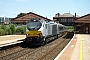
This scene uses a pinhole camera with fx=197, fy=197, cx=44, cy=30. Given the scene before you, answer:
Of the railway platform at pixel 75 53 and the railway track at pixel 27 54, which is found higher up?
the railway platform at pixel 75 53

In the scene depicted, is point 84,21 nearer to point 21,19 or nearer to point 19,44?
point 21,19

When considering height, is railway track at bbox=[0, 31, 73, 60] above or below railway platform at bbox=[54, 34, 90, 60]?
below

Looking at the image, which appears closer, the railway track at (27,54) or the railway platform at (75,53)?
the railway platform at (75,53)

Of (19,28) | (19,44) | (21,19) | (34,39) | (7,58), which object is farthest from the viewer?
(21,19)

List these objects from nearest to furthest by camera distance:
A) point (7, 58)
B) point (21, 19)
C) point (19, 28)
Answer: point (7, 58), point (19, 28), point (21, 19)

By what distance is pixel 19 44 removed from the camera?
2266 cm

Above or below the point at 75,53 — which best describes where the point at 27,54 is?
below

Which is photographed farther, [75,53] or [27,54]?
[27,54]

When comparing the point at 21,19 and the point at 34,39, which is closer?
the point at 34,39

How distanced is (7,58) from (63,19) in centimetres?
11368

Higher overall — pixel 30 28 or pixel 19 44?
pixel 30 28

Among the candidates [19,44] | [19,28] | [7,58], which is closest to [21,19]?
[19,28]

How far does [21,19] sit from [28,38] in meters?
39.9

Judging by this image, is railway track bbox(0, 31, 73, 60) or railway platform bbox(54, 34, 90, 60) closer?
railway platform bbox(54, 34, 90, 60)
